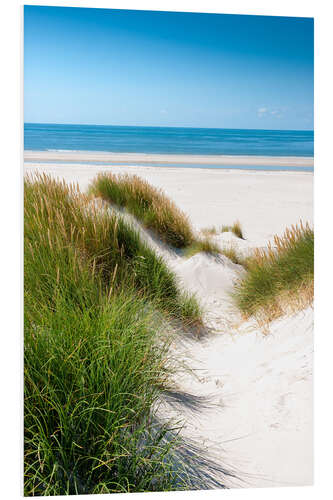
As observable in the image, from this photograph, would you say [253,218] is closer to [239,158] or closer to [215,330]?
[239,158]

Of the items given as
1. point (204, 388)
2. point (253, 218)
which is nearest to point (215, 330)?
point (204, 388)

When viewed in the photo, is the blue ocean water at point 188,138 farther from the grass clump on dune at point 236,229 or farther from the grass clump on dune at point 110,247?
the grass clump on dune at point 236,229

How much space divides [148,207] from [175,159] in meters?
1.46

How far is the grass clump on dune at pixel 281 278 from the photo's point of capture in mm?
2932

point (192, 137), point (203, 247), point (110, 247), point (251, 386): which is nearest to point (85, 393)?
point (251, 386)

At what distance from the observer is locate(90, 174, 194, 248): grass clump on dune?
4273 mm

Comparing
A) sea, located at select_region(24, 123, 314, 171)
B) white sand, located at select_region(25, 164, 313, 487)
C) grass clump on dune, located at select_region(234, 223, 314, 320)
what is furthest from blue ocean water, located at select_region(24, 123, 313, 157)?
grass clump on dune, located at select_region(234, 223, 314, 320)

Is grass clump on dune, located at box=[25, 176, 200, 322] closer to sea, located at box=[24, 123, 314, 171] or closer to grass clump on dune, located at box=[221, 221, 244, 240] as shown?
sea, located at box=[24, 123, 314, 171]

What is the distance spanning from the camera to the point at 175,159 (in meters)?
5.67

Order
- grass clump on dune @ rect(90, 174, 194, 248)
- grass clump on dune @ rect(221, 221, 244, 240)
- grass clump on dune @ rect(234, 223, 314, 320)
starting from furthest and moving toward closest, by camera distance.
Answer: grass clump on dune @ rect(221, 221, 244, 240)
grass clump on dune @ rect(90, 174, 194, 248)
grass clump on dune @ rect(234, 223, 314, 320)

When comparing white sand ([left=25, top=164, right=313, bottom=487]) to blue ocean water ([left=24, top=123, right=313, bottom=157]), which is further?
blue ocean water ([left=24, top=123, right=313, bottom=157])

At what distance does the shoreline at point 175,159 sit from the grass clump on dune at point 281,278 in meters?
0.43

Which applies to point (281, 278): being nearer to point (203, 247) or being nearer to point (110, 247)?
point (110, 247)

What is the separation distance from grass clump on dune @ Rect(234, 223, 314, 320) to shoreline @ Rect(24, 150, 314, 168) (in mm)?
430
